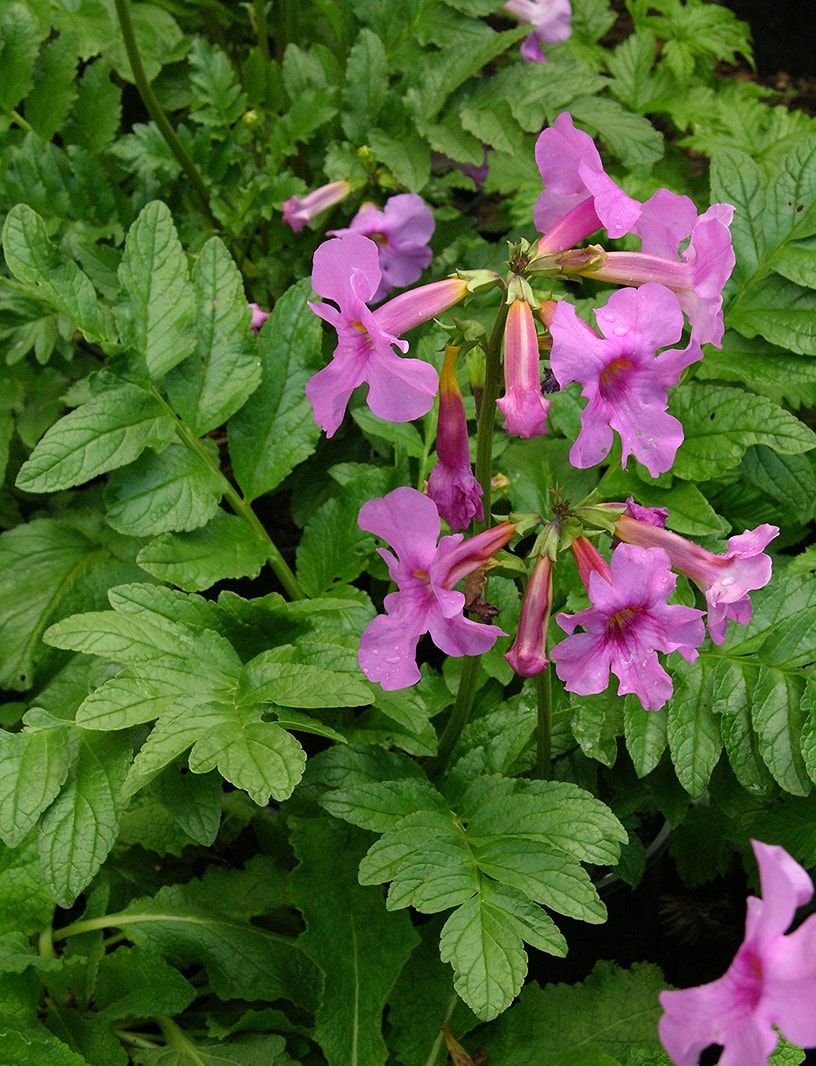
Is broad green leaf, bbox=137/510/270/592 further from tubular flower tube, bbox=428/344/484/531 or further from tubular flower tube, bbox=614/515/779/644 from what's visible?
tubular flower tube, bbox=614/515/779/644

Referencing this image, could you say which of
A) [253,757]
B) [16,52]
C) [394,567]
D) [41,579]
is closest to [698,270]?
[394,567]

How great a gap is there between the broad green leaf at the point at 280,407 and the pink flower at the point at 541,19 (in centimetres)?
100

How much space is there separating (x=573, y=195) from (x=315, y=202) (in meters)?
0.99

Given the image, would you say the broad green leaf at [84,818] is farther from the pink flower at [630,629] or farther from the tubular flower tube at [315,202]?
the tubular flower tube at [315,202]

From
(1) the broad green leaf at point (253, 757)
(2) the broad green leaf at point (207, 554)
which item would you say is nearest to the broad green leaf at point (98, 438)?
(2) the broad green leaf at point (207, 554)

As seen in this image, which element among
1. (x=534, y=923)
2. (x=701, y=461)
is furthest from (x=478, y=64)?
(x=534, y=923)

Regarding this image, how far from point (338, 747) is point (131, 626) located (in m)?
0.32

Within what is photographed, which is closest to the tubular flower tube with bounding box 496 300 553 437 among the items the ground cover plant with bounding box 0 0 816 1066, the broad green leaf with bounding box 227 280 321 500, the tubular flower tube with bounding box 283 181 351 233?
the ground cover plant with bounding box 0 0 816 1066

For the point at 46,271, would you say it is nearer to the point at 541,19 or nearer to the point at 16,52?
the point at 16,52

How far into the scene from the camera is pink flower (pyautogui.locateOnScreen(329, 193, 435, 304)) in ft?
6.51

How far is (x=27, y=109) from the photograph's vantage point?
6.98ft

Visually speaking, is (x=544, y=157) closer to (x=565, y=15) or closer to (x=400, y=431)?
(x=400, y=431)

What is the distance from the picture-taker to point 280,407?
1686 millimetres

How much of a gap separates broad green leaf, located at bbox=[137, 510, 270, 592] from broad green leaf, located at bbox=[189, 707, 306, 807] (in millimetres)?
327
